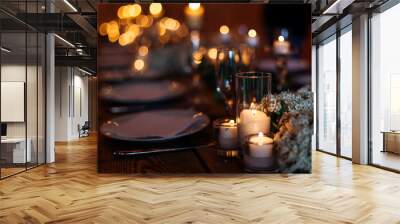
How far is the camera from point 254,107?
6234 millimetres

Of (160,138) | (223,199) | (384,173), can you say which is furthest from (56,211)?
(384,173)

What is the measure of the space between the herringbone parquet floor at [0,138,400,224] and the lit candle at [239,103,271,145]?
0.75m

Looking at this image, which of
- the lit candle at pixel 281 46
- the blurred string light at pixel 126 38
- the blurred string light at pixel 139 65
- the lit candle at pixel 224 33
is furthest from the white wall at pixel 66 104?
the lit candle at pixel 281 46

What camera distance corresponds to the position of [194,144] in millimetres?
6301

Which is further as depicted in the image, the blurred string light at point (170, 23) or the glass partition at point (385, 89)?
the glass partition at point (385, 89)

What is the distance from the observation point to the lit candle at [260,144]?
6188 millimetres

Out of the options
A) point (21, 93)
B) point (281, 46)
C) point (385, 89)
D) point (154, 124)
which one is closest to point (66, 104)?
point (21, 93)

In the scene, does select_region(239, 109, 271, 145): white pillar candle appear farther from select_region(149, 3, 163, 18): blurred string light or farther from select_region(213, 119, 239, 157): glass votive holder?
select_region(149, 3, 163, 18): blurred string light

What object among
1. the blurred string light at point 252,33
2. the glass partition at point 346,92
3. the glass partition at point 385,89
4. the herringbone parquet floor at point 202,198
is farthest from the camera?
the glass partition at point 346,92

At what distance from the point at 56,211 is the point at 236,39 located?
391 cm

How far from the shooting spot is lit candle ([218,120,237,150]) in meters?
6.27

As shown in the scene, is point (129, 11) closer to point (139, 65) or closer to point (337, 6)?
point (139, 65)

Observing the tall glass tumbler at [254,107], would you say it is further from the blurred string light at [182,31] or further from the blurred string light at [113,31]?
the blurred string light at [113,31]

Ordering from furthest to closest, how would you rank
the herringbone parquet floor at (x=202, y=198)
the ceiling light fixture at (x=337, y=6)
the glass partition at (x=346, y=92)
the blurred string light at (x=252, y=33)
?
the glass partition at (x=346, y=92)
the blurred string light at (x=252, y=33)
the ceiling light fixture at (x=337, y=6)
the herringbone parquet floor at (x=202, y=198)
